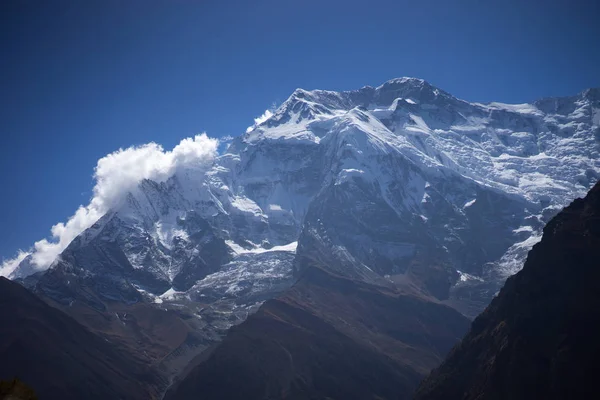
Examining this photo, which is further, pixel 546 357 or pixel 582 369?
pixel 546 357

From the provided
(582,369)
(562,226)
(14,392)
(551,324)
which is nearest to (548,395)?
(582,369)

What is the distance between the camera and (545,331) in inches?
4397

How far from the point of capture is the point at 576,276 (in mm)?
116188

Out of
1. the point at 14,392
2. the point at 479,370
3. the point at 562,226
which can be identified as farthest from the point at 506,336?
the point at 14,392

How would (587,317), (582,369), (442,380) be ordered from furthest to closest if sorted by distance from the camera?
(442,380) → (587,317) → (582,369)

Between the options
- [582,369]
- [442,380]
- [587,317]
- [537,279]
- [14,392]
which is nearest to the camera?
[14,392]

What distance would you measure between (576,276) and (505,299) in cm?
2501

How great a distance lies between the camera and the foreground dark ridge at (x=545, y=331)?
333ft

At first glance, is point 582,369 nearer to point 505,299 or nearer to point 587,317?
point 587,317

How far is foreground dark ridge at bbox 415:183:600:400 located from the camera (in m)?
102

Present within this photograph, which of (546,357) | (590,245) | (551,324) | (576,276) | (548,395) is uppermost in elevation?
(590,245)

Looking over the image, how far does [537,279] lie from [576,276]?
9.98m

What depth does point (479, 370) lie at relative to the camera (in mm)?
128000

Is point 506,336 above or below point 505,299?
below
